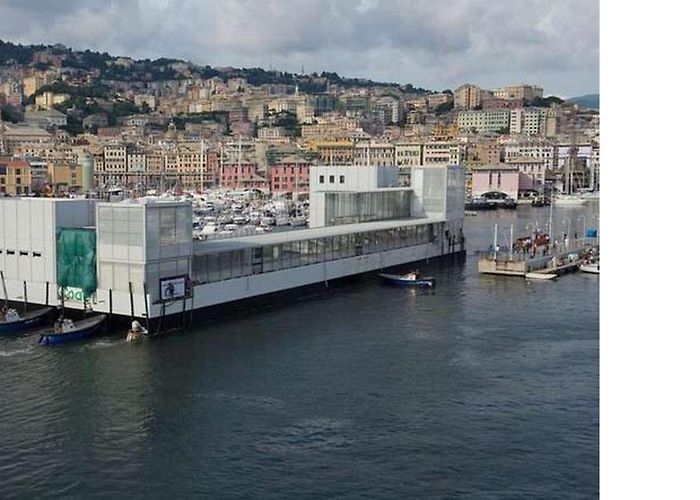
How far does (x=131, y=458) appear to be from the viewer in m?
6.21

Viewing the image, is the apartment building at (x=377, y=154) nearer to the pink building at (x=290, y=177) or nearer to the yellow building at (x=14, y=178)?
the pink building at (x=290, y=177)

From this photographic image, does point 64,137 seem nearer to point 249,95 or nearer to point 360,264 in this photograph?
point 249,95

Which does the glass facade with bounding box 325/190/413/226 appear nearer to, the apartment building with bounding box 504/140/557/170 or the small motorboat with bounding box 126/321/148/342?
the small motorboat with bounding box 126/321/148/342

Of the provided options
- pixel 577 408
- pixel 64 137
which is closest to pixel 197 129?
pixel 64 137

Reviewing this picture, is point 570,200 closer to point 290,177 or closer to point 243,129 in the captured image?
point 290,177

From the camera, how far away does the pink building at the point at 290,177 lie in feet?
140

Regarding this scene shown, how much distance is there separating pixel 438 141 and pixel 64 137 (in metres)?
28.5

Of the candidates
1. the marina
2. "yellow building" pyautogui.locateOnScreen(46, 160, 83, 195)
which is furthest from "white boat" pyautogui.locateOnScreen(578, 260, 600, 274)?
"yellow building" pyautogui.locateOnScreen(46, 160, 83, 195)

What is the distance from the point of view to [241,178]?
44.7 meters

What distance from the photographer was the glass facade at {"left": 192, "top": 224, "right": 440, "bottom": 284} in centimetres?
1135

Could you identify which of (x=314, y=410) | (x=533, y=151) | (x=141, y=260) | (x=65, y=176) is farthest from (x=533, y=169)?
(x=314, y=410)

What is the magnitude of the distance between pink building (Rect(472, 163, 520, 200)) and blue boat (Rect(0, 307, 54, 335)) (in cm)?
3691

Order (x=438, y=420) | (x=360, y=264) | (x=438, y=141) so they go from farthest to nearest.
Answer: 1. (x=438, y=141)
2. (x=360, y=264)
3. (x=438, y=420)

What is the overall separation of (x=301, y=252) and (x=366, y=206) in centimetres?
427
